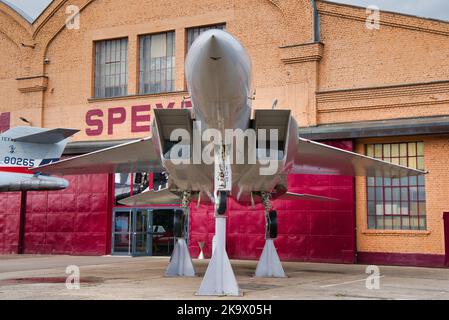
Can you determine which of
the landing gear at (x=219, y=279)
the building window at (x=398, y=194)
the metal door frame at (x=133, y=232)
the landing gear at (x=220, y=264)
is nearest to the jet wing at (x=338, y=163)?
the building window at (x=398, y=194)

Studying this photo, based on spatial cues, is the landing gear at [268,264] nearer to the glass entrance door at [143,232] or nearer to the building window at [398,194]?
the building window at [398,194]

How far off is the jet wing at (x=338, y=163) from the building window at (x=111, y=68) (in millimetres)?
11493

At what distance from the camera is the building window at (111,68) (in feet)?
82.4

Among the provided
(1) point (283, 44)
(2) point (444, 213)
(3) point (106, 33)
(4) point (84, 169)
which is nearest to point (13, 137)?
(4) point (84, 169)

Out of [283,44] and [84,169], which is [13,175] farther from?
[283,44]

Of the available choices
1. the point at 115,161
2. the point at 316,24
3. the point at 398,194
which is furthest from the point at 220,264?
the point at 316,24

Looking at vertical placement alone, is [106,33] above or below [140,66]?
above

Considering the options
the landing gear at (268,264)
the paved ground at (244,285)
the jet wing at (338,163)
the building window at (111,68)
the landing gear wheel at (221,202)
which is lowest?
the paved ground at (244,285)

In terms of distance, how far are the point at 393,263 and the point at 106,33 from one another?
53.5 feet

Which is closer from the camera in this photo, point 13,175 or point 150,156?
point 150,156

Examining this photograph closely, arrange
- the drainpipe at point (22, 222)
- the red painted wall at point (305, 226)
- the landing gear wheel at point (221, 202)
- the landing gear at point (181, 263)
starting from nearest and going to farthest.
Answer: the landing gear wheel at point (221, 202) < the landing gear at point (181, 263) < the red painted wall at point (305, 226) < the drainpipe at point (22, 222)

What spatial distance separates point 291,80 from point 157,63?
21.7 feet

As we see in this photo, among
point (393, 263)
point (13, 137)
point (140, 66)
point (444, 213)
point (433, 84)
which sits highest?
Result: point (140, 66)

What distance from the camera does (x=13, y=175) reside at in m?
20.4
